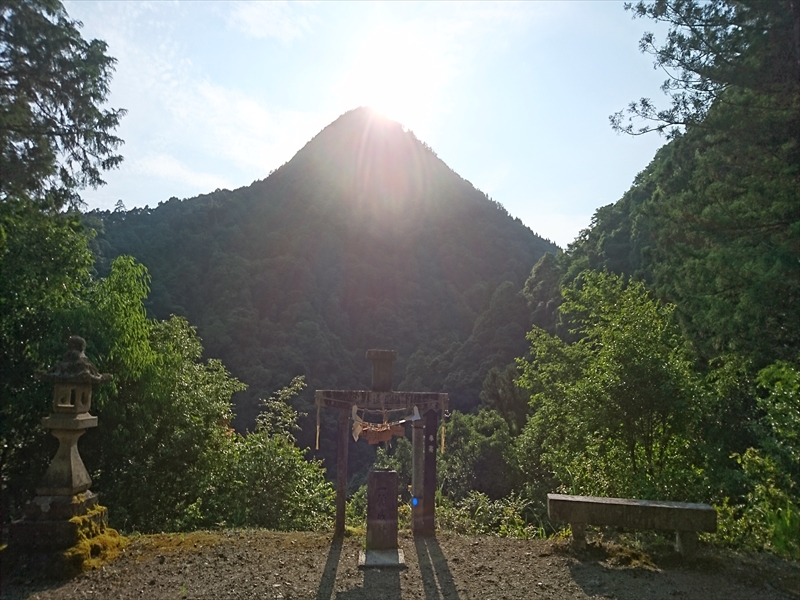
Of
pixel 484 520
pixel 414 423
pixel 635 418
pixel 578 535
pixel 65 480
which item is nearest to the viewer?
pixel 65 480

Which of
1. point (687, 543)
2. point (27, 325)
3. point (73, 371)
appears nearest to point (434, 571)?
point (687, 543)

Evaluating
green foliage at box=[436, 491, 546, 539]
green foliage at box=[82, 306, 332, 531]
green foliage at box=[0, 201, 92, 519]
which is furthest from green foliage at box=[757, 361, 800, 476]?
green foliage at box=[0, 201, 92, 519]

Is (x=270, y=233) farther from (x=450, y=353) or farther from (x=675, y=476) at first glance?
(x=675, y=476)

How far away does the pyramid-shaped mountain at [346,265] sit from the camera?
34750 mm

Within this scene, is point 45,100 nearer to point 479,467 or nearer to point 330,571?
point 330,571

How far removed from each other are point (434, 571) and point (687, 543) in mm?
2622

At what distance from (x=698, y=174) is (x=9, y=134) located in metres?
11.2

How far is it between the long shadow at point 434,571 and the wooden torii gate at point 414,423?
1.34 ft

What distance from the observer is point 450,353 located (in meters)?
38.7

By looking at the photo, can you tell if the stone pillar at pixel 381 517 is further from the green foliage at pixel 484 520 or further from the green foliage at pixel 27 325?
the green foliage at pixel 27 325

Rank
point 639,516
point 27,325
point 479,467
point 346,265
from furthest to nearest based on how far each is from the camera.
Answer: point 346,265, point 479,467, point 27,325, point 639,516

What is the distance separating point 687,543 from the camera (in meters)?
5.62

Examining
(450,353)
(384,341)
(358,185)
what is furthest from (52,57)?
(358,185)

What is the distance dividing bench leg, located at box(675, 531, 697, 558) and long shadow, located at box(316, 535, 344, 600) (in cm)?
353
